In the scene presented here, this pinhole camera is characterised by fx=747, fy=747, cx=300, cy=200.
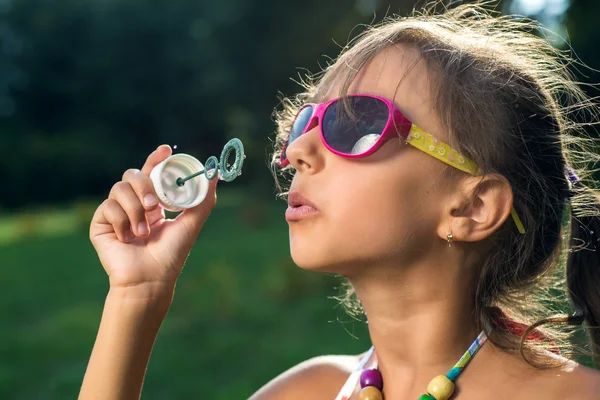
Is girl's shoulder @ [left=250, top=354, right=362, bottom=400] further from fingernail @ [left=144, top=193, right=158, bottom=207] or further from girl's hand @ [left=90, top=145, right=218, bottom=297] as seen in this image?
fingernail @ [left=144, top=193, right=158, bottom=207]

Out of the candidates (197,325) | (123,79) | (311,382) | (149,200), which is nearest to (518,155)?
(311,382)

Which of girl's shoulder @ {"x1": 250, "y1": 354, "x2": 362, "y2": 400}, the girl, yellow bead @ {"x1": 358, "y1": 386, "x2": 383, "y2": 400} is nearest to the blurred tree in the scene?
girl's shoulder @ {"x1": 250, "y1": 354, "x2": 362, "y2": 400}

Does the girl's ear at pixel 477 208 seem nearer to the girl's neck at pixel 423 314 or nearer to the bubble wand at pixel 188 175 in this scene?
the girl's neck at pixel 423 314

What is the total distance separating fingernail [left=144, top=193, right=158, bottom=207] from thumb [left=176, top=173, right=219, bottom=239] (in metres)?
0.16

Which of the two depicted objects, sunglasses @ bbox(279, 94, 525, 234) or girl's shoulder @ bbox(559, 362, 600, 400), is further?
sunglasses @ bbox(279, 94, 525, 234)

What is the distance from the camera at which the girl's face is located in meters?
1.94

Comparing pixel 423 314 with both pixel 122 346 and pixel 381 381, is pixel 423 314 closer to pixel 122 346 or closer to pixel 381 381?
pixel 381 381

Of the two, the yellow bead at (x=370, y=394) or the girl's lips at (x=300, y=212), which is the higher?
the girl's lips at (x=300, y=212)

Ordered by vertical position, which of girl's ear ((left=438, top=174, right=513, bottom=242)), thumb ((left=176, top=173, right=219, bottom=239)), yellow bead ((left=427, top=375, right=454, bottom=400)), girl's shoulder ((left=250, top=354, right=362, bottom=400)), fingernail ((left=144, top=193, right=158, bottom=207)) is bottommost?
yellow bead ((left=427, top=375, right=454, bottom=400))

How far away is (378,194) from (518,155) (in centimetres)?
44

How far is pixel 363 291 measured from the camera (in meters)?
2.06

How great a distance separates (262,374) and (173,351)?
34.7 inches

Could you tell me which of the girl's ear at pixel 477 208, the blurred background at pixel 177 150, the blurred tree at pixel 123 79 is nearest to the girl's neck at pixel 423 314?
the girl's ear at pixel 477 208

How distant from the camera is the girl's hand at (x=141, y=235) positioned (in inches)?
81.4
